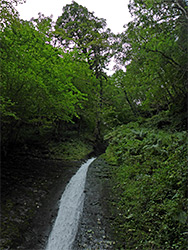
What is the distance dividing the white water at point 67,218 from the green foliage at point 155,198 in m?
1.43

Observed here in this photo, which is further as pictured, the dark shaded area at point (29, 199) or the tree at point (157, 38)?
the tree at point (157, 38)

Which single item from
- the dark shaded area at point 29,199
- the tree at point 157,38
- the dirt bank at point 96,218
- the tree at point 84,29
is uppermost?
the tree at point 84,29

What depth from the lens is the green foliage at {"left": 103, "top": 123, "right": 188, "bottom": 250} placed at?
3.73m

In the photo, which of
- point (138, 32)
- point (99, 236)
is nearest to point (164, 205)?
point (99, 236)

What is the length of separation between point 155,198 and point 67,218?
324cm

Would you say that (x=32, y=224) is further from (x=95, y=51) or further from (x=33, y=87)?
(x=95, y=51)

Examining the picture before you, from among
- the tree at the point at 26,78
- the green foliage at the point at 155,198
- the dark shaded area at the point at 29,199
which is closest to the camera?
the green foliage at the point at 155,198

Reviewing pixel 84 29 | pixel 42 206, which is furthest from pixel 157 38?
pixel 84 29

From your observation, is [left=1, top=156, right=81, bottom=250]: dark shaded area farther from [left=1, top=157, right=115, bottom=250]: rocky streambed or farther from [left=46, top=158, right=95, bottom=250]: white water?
[left=46, top=158, right=95, bottom=250]: white water

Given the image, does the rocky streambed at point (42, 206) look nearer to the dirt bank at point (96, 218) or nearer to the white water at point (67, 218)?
the dirt bank at point (96, 218)

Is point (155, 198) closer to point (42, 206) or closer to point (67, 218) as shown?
point (67, 218)

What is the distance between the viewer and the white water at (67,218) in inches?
200

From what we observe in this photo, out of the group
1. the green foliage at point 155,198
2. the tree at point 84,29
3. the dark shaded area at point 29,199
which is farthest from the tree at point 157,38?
the tree at point 84,29

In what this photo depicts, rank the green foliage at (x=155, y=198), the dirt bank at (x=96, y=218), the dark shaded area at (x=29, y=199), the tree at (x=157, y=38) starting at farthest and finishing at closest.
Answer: the tree at (x=157, y=38) < the dark shaded area at (x=29, y=199) < the dirt bank at (x=96, y=218) < the green foliage at (x=155, y=198)
